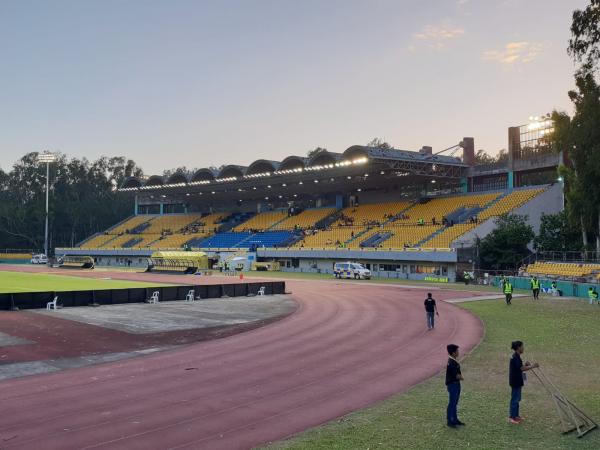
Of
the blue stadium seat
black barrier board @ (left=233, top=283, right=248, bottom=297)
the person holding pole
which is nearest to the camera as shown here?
→ the person holding pole

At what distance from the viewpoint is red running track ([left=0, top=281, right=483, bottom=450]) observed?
9.98 metres

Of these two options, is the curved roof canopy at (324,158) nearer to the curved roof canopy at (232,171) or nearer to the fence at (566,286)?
the curved roof canopy at (232,171)

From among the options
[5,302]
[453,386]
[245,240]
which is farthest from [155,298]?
[245,240]

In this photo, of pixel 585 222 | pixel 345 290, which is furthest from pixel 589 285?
pixel 345 290

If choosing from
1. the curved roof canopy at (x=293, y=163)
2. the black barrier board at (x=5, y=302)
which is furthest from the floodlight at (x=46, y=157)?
the black barrier board at (x=5, y=302)

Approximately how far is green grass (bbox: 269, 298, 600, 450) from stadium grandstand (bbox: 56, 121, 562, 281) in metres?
34.9

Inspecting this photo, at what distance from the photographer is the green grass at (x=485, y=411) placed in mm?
9281

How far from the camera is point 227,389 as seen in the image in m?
13.1

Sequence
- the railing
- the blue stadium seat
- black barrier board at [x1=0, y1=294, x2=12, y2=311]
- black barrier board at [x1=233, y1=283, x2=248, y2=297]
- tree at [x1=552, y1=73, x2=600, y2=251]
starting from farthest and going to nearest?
the blue stadium seat, the railing, black barrier board at [x1=233, y1=283, x2=248, y2=297], tree at [x1=552, y1=73, x2=600, y2=251], black barrier board at [x1=0, y1=294, x2=12, y2=311]

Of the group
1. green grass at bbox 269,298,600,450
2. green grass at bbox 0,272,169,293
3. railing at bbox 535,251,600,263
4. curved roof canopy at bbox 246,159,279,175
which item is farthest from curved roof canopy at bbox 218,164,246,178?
green grass at bbox 269,298,600,450

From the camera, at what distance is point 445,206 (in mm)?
66625

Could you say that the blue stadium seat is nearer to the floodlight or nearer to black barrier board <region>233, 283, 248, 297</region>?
black barrier board <region>233, 283, 248, 297</region>

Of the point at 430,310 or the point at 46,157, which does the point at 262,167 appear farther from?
the point at 430,310

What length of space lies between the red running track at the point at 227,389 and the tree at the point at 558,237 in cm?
3308
